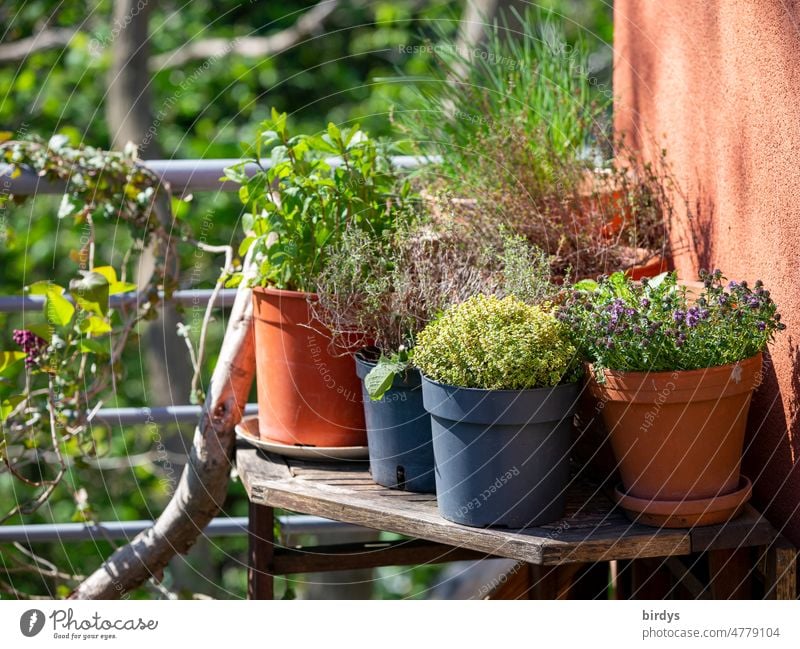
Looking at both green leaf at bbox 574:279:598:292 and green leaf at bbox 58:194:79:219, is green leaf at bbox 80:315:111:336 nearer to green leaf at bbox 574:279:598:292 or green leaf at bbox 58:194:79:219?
green leaf at bbox 58:194:79:219

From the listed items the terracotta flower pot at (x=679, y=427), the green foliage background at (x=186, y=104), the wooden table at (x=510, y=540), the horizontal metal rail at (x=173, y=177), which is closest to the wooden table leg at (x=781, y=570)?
the wooden table at (x=510, y=540)

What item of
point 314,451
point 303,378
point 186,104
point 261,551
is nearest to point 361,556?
point 261,551

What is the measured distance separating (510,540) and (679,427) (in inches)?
11.6

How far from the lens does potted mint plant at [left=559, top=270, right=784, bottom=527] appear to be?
1.35 metres

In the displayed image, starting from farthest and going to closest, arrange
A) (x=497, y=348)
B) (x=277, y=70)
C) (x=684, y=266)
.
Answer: (x=277, y=70) < (x=684, y=266) < (x=497, y=348)

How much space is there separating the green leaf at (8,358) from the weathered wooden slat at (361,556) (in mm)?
660

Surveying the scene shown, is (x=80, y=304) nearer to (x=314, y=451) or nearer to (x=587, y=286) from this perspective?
(x=314, y=451)

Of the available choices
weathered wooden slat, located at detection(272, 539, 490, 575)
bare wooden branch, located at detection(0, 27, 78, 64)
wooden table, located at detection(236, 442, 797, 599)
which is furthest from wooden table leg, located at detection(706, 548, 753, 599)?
bare wooden branch, located at detection(0, 27, 78, 64)

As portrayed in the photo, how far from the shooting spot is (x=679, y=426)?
1371 millimetres

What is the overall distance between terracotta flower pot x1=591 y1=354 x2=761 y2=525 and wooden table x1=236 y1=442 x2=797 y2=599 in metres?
0.05
